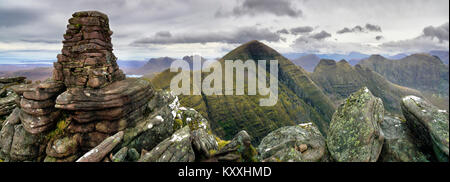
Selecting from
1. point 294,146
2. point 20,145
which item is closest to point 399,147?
point 294,146

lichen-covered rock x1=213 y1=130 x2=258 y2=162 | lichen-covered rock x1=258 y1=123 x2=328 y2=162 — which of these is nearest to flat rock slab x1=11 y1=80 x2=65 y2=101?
lichen-covered rock x1=213 y1=130 x2=258 y2=162

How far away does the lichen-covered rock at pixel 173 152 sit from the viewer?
45.3ft

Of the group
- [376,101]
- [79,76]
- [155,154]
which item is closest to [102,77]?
[79,76]

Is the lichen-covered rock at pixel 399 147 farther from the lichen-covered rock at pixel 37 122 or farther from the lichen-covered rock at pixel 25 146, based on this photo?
the lichen-covered rock at pixel 25 146

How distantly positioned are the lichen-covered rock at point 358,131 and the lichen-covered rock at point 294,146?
1.06 m

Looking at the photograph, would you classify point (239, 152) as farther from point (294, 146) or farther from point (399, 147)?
point (399, 147)

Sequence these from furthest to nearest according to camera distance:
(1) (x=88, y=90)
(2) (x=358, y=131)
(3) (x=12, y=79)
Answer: (3) (x=12, y=79), (1) (x=88, y=90), (2) (x=358, y=131)

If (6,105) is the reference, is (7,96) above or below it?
above

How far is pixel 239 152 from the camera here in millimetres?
15312

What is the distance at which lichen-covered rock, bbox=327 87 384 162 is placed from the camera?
13.7 m

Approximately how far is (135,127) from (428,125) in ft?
90.5
